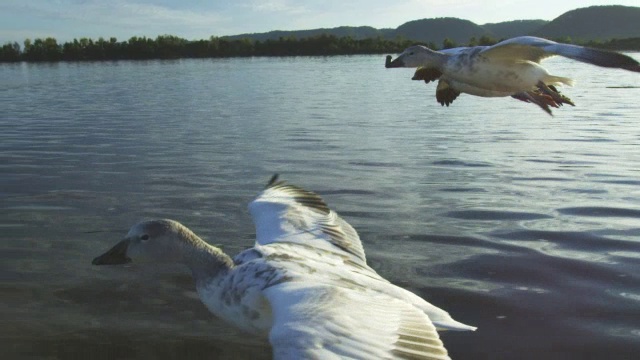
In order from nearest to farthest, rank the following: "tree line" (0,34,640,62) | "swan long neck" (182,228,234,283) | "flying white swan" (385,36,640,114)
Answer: "swan long neck" (182,228,234,283) → "flying white swan" (385,36,640,114) → "tree line" (0,34,640,62)

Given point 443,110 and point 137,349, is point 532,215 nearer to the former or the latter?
point 137,349

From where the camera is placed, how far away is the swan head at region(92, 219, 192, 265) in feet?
23.0

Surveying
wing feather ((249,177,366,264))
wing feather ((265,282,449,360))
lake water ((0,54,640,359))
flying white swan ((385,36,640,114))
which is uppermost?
flying white swan ((385,36,640,114))

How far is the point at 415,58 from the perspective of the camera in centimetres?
1014

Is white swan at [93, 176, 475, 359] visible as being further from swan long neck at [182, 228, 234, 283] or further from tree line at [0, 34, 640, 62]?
tree line at [0, 34, 640, 62]

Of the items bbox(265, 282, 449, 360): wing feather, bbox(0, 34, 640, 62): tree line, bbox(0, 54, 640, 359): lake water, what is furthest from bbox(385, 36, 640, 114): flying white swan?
bbox(0, 34, 640, 62): tree line

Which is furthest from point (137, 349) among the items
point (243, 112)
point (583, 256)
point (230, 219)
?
point (243, 112)

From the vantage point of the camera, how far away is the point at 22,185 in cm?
1393

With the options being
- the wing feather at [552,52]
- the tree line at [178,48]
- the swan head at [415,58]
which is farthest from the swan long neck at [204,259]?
the tree line at [178,48]

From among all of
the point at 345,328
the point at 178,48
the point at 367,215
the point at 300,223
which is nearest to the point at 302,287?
the point at 345,328

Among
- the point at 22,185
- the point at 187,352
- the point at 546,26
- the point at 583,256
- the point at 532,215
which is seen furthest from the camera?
the point at 546,26

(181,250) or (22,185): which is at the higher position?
(181,250)

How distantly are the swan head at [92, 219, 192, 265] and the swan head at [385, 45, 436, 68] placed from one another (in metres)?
4.27

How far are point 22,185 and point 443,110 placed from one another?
1795 centimetres
